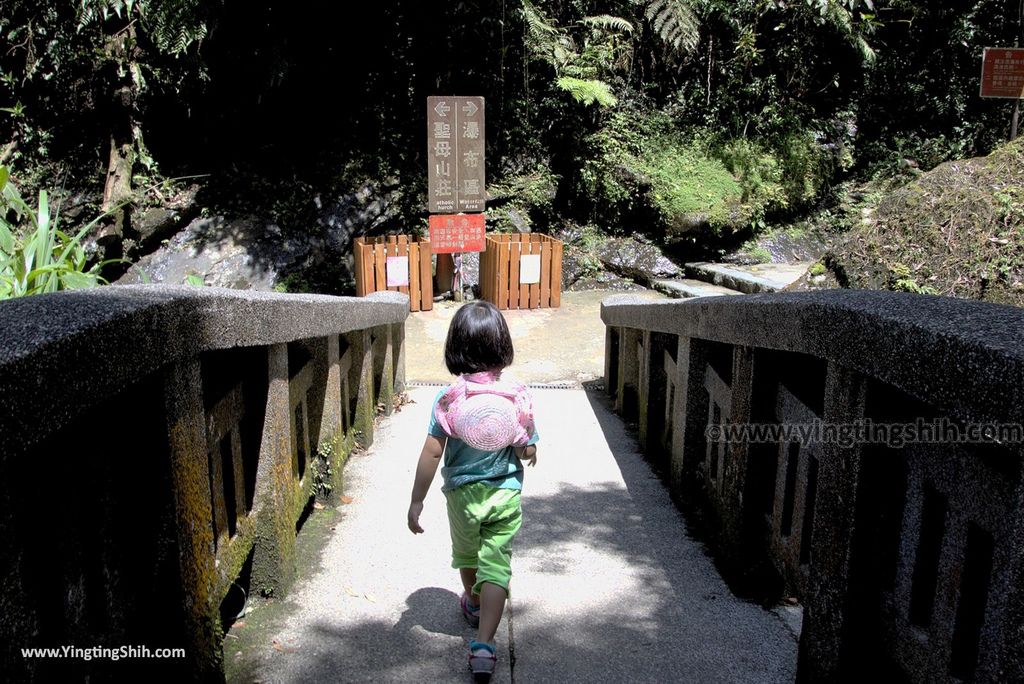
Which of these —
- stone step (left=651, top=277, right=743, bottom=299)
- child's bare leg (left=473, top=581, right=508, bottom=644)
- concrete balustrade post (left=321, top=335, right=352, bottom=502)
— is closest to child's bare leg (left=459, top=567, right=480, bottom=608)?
child's bare leg (left=473, top=581, right=508, bottom=644)

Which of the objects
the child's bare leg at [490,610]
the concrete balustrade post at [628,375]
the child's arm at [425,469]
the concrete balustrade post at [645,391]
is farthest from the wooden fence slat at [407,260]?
A: the child's bare leg at [490,610]

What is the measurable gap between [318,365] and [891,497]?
2.67 m

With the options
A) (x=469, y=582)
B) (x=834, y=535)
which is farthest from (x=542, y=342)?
(x=834, y=535)

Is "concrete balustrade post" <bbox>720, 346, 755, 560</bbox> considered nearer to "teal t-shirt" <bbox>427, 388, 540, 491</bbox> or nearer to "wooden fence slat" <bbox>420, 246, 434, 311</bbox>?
"teal t-shirt" <bbox>427, 388, 540, 491</bbox>

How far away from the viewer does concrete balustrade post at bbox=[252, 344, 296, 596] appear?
290 centimetres

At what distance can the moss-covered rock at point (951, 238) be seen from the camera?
5.15 m

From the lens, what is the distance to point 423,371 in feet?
27.0

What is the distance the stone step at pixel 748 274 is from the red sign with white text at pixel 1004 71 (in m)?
3.13

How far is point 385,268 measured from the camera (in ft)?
36.0

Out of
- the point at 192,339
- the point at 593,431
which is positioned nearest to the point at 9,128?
the point at 593,431

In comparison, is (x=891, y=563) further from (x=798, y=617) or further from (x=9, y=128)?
(x=9, y=128)

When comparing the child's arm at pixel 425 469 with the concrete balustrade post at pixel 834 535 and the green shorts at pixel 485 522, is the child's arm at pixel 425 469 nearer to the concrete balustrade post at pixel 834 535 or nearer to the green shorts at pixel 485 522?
the green shorts at pixel 485 522

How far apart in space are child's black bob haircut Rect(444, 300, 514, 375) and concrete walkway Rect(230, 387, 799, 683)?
92 cm

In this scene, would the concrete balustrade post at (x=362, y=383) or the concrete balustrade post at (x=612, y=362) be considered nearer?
the concrete balustrade post at (x=362, y=383)
